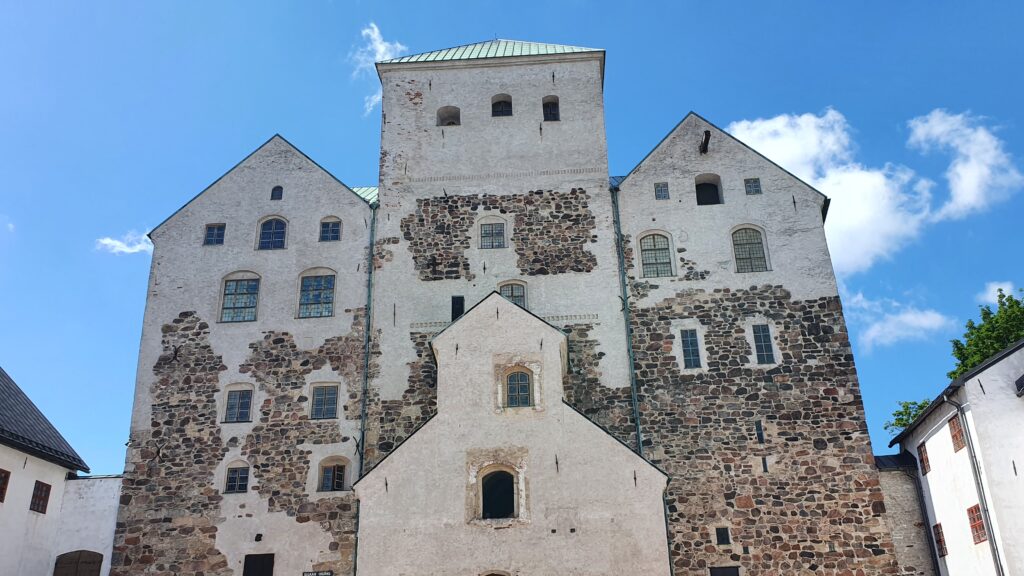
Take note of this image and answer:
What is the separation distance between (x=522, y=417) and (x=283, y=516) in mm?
7628

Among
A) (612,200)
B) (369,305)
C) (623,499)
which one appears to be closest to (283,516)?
(369,305)

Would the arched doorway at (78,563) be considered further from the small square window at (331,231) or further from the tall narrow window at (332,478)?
the small square window at (331,231)

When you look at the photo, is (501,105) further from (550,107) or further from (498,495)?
(498,495)

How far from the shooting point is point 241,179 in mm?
29031

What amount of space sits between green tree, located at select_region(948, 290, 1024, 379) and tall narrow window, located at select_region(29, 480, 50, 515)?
2996 centimetres

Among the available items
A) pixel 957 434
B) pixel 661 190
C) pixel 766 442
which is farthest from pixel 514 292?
pixel 957 434

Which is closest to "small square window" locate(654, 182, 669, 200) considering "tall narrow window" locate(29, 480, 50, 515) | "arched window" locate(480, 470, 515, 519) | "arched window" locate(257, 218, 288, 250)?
"arched window" locate(480, 470, 515, 519)

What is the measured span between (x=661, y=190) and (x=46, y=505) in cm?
2087

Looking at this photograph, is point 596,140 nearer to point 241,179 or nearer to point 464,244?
point 464,244

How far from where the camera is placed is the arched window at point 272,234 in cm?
2797

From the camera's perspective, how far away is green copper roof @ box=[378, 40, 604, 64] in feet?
100

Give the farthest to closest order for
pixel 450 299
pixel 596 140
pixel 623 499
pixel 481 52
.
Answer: pixel 481 52 < pixel 596 140 < pixel 450 299 < pixel 623 499

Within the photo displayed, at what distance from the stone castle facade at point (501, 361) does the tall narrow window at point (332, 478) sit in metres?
0.06

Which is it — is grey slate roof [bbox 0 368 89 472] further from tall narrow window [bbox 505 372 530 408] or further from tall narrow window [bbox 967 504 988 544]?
tall narrow window [bbox 967 504 988 544]
